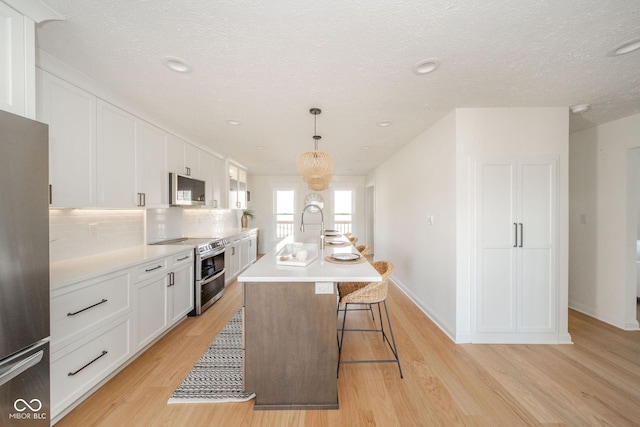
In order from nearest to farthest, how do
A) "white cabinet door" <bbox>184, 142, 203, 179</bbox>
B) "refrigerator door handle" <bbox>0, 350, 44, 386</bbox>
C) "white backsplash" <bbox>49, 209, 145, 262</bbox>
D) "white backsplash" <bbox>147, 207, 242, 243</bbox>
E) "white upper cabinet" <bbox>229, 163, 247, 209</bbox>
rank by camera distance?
"refrigerator door handle" <bbox>0, 350, 44, 386</bbox>, "white backsplash" <bbox>49, 209, 145, 262</bbox>, "white backsplash" <bbox>147, 207, 242, 243</bbox>, "white cabinet door" <bbox>184, 142, 203, 179</bbox>, "white upper cabinet" <bbox>229, 163, 247, 209</bbox>

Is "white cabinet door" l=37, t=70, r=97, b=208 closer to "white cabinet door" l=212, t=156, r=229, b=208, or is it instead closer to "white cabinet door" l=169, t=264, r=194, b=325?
"white cabinet door" l=169, t=264, r=194, b=325

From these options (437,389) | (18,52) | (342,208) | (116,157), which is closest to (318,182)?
(116,157)

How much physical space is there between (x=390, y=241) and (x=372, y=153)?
183 cm

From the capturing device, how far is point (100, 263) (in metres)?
2.02

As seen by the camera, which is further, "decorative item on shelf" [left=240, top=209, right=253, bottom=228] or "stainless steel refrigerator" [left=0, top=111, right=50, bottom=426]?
"decorative item on shelf" [left=240, top=209, right=253, bottom=228]

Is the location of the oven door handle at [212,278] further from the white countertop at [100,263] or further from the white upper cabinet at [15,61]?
the white upper cabinet at [15,61]

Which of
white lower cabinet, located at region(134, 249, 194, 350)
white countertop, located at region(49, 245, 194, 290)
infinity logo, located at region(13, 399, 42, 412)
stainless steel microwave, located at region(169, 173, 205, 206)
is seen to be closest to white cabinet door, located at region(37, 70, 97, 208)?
white countertop, located at region(49, 245, 194, 290)

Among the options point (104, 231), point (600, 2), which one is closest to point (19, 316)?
point (104, 231)

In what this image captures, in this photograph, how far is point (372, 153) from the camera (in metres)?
4.56

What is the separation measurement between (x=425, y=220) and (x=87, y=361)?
11.9ft

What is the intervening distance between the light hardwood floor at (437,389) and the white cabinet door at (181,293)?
26 cm

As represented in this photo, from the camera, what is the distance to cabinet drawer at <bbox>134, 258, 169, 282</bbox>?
216 centimetres

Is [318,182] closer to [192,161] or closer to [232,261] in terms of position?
[192,161]

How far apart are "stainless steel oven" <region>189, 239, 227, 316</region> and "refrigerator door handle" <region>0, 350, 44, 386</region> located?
6.30ft
